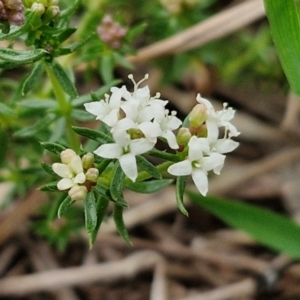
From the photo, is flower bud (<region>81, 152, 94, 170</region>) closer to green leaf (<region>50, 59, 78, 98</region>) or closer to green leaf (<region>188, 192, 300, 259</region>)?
green leaf (<region>50, 59, 78, 98</region>)

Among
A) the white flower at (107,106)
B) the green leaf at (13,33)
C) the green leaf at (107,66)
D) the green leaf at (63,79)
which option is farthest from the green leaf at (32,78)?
the green leaf at (107,66)

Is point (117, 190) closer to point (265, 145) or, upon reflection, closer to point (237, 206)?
point (237, 206)

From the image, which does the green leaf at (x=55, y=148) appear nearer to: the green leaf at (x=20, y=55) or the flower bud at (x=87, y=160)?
the flower bud at (x=87, y=160)

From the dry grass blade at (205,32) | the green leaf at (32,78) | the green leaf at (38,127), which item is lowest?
the dry grass blade at (205,32)

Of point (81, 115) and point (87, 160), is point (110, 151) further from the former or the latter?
point (81, 115)

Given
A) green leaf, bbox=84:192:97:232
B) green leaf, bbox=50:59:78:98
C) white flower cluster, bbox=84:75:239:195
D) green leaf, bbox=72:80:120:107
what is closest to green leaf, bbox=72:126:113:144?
white flower cluster, bbox=84:75:239:195

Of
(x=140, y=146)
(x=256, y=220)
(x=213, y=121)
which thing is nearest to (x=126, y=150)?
(x=140, y=146)
